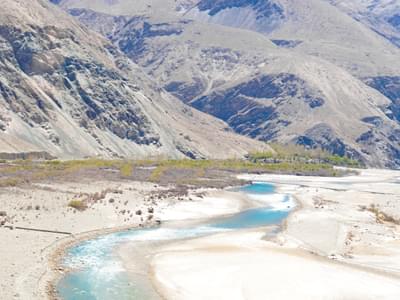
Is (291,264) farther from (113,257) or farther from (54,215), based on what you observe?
(54,215)

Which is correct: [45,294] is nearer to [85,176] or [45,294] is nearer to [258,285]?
[258,285]

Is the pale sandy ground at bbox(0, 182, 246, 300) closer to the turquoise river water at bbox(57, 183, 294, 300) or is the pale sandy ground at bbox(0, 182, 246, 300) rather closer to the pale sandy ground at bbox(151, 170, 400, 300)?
the turquoise river water at bbox(57, 183, 294, 300)

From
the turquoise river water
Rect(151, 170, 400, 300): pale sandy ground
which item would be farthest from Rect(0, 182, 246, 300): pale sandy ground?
Rect(151, 170, 400, 300): pale sandy ground

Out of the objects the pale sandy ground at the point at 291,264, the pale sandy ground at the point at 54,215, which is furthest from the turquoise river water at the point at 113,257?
the pale sandy ground at the point at 291,264

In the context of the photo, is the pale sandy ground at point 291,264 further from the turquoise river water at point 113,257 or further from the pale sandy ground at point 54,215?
the pale sandy ground at point 54,215

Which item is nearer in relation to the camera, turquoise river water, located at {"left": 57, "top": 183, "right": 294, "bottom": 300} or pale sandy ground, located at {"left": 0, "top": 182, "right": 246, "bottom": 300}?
turquoise river water, located at {"left": 57, "top": 183, "right": 294, "bottom": 300}

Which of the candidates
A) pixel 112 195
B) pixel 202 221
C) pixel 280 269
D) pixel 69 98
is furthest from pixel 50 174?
pixel 69 98
